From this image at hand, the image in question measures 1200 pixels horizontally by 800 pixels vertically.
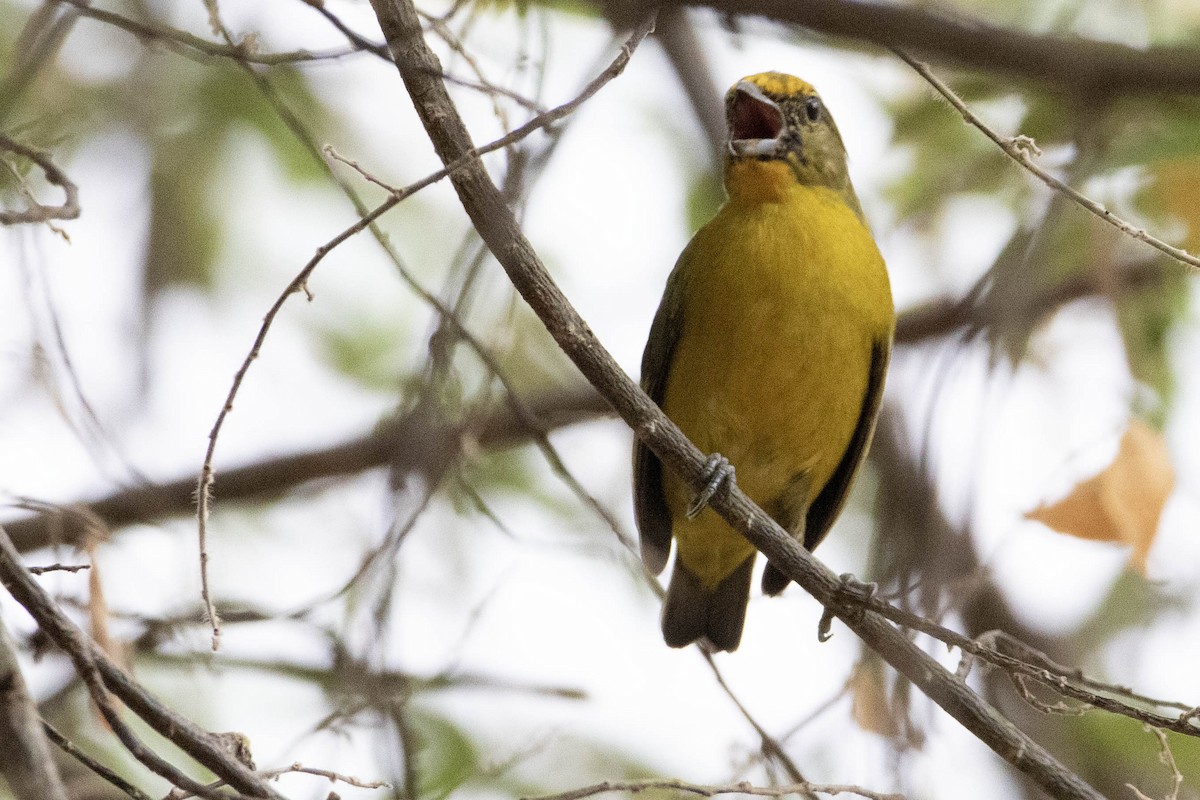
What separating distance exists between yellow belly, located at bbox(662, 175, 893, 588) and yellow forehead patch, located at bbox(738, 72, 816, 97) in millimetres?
355

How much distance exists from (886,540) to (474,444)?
1.13 metres

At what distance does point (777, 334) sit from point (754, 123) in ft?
2.99

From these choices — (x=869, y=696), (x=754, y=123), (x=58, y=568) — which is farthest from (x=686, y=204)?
(x=58, y=568)

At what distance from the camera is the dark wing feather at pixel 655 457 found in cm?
414

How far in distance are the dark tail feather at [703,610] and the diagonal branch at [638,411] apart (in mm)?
1777

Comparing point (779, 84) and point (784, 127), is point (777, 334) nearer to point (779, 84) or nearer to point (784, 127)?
point (784, 127)

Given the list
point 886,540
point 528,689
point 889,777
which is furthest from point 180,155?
point 889,777

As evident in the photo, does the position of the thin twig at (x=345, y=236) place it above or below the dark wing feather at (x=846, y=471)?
below

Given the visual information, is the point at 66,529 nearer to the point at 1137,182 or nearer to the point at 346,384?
the point at 346,384

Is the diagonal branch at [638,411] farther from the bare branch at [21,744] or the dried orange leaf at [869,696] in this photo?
the bare branch at [21,744]

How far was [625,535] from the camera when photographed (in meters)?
3.51

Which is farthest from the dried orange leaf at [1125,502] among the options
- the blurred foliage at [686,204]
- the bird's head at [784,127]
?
the bird's head at [784,127]

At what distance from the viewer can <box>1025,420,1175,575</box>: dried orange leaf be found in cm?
329

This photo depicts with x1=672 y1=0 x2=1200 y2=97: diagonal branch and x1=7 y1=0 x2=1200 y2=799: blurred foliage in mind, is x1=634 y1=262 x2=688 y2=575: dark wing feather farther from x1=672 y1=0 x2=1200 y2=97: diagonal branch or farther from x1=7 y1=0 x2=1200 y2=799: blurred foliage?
x1=672 y1=0 x2=1200 y2=97: diagonal branch
